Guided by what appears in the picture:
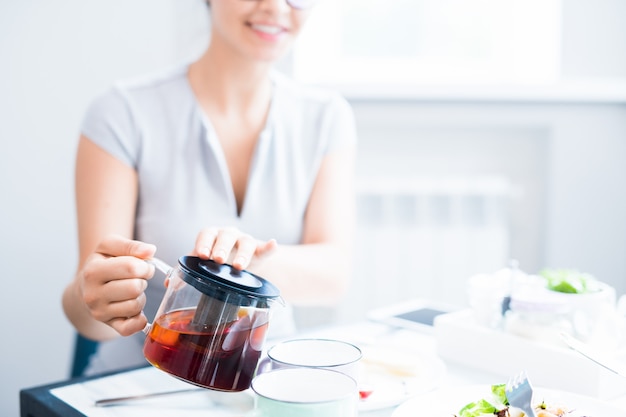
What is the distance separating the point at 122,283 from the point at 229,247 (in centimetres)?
12

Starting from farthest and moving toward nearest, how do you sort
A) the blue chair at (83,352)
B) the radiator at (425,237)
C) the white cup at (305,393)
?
the radiator at (425,237) < the blue chair at (83,352) < the white cup at (305,393)

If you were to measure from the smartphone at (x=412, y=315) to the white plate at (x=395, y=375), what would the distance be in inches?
6.3

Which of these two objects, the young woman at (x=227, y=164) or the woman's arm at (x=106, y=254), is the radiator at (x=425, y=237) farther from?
the woman's arm at (x=106, y=254)

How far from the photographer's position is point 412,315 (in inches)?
43.9

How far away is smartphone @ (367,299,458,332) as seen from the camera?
1062 millimetres

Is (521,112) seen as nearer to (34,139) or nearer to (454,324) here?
(454,324)

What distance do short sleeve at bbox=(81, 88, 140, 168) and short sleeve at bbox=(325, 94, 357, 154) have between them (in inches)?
14.8

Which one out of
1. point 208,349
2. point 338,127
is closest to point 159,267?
point 208,349

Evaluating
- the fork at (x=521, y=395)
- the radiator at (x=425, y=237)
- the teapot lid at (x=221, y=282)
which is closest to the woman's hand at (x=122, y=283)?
the teapot lid at (x=221, y=282)

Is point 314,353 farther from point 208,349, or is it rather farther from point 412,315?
point 412,315

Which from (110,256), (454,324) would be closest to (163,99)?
(110,256)

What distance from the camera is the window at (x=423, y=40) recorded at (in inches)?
80.3

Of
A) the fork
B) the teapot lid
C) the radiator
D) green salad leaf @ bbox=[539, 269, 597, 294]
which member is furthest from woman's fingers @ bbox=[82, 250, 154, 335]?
the radiator

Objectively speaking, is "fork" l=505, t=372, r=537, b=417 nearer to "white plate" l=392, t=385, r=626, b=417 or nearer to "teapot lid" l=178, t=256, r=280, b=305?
"white plate" l=392, t=385, r=626, b=417
